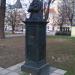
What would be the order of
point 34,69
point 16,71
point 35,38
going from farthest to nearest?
point 16,71, point 34,69, point 35,38

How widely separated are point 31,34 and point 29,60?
0.80 meters

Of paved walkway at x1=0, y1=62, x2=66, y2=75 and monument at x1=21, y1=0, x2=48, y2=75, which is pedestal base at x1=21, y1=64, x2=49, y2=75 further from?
paved walkway at x1=0, y1=62, x2=66, y2=75

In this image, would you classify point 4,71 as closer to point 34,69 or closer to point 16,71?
point 16,71

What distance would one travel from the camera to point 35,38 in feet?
18.5

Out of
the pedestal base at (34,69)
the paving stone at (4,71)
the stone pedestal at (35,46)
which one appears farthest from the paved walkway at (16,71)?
the stone pedestal at (35,46)

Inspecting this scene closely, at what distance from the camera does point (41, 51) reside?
5.78 meters

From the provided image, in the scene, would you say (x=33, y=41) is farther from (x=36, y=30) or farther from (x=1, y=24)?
(x=1, y=24)

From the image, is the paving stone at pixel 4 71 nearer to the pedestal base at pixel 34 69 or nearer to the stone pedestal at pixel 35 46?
the pedestal base at pixel 34 69

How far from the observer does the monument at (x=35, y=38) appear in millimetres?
5629

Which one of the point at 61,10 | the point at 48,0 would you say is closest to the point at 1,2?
the point at 48,0

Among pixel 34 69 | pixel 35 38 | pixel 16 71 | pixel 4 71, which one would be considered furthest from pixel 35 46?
pixel 4 71

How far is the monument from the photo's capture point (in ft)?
18.5

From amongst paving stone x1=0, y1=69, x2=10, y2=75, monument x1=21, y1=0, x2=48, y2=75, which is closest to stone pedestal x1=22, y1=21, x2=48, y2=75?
monument x1=21, y1=0, x2=48, y2=75

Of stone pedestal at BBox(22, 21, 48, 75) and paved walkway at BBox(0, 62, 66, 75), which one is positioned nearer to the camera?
stone pedestal at BBox(22, 21, 48, 75)
